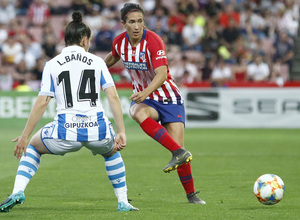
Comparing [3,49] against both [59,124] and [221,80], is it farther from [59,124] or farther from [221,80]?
[59,124]

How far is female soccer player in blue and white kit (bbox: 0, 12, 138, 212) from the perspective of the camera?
19.7 feet

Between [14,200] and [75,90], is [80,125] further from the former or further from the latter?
[14,200]

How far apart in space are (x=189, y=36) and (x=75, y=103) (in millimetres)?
18048

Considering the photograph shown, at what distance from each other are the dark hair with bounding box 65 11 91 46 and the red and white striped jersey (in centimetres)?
123

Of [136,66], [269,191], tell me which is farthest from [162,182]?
[269,191]

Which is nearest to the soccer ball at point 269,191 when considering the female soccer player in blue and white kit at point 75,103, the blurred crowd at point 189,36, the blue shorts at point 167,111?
the blue shorts at point 167,111

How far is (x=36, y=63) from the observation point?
74.9 feet

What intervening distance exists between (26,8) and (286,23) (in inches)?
399

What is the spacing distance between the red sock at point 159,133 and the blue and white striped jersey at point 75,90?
3.88 ft

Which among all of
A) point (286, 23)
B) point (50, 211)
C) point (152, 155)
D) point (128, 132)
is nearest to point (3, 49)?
point (128, 132)

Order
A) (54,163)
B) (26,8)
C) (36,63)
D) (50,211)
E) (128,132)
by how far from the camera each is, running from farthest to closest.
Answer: (26,8) < (36,63) < (128,132) < (54,163) < (50,211)

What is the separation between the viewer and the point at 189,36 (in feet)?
78.1

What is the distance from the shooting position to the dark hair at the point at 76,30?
6.11m

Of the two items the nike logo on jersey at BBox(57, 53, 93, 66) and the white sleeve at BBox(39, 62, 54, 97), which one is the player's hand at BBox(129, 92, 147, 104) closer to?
the nike logo on jersey at BBox(57, 53, 93, 66)
